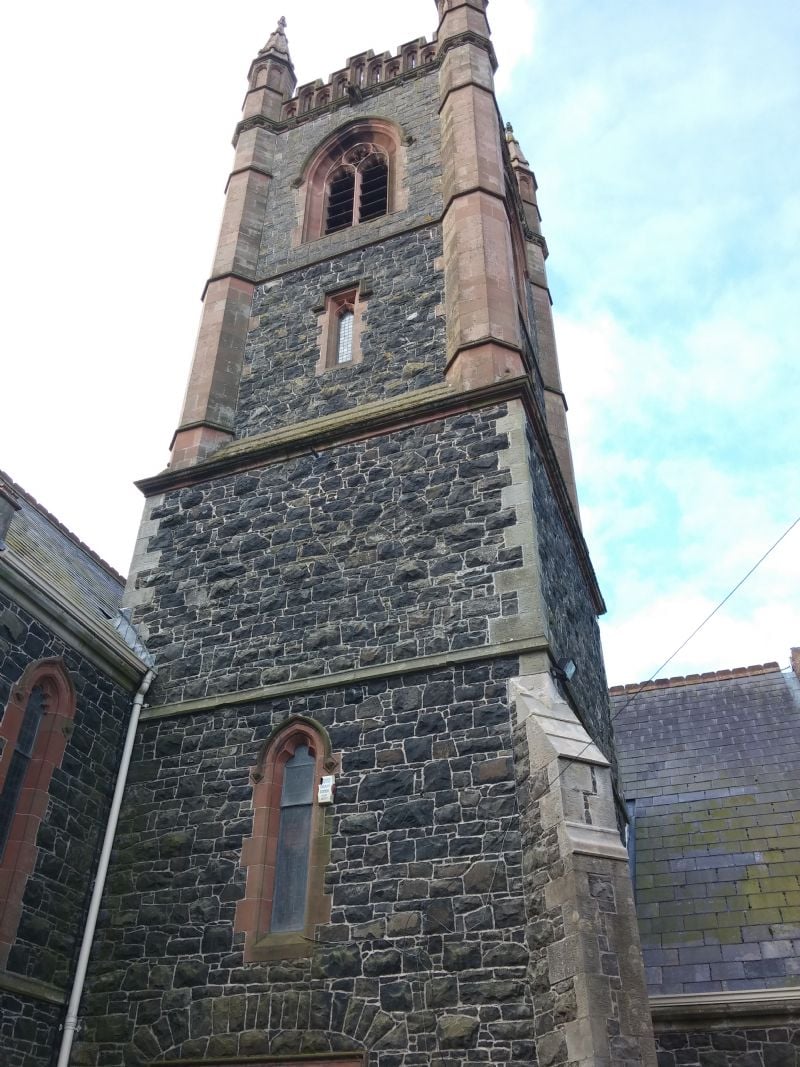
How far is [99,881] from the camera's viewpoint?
33.0 feet

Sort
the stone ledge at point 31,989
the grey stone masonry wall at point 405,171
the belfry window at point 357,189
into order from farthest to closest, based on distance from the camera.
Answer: the belfry window at point 357,189 → the grey stone masonry wall at point 405,171 → the stone ledge at point 31,989

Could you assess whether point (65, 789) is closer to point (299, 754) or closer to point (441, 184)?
point (299, 754)

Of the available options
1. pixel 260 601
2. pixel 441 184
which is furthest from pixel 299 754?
pixel 441 184

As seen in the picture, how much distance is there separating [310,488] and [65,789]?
15.4 feet

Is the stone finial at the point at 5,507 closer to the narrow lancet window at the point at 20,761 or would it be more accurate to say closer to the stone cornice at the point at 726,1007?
the narrow lancet window at the point at 20,761

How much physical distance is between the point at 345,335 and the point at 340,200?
4.23 m

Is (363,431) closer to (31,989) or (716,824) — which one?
(716,824)

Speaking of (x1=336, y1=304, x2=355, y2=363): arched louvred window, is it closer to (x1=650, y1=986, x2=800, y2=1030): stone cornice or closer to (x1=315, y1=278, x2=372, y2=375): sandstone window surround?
(x1=315, y1=278, x2=372, y2=375): sandstone window surround

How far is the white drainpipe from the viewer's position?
917 centimetres

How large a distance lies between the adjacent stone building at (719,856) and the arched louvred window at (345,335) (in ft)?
25.7

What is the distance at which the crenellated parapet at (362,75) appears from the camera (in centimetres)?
1917

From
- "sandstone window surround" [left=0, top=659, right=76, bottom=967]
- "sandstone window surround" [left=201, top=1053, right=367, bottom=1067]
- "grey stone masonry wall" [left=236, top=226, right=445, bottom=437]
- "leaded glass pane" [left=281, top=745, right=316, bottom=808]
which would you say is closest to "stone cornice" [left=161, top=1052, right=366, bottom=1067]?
"sandstone window surround" [left=201, top=1053, right=367, bottom=1067]

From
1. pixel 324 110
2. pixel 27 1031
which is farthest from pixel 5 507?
pixel 324 110

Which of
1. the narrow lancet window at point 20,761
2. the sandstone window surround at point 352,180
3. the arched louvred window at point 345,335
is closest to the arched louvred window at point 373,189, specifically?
the sandstone window surround at point 352,180
